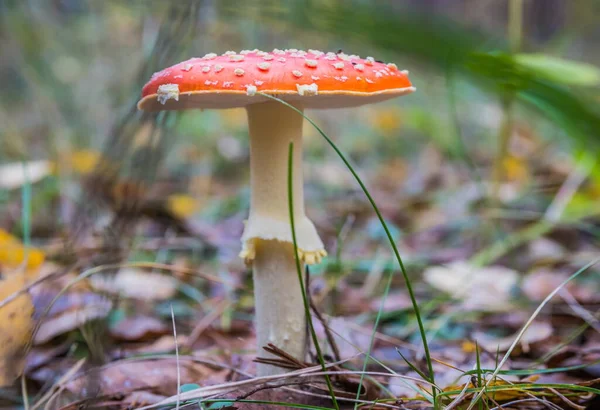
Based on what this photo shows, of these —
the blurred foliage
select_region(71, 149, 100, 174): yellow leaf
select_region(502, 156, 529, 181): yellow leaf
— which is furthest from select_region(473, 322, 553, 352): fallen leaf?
select_region(71, 149, 100, 174): yellow leaf

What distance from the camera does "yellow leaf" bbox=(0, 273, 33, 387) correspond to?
1304 millimetres

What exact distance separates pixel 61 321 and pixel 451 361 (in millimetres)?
1428

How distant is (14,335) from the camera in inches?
54.4

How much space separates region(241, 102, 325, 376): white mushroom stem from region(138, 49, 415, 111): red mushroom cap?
16 cm

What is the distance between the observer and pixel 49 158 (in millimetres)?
4355

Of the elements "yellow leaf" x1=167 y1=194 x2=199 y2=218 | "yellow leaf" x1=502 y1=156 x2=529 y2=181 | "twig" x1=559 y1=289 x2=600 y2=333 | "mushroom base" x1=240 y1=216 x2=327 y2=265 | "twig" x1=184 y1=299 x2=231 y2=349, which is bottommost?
"twig" x1=184 y1=299 x2=231 y2=349

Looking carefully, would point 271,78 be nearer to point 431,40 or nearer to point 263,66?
point 263,66

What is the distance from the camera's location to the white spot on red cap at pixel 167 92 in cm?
110

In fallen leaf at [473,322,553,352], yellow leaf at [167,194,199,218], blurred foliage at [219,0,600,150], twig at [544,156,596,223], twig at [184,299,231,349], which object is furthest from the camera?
yellow leaf at [167,194,199,218]

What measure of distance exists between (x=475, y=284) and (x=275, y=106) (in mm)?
1449

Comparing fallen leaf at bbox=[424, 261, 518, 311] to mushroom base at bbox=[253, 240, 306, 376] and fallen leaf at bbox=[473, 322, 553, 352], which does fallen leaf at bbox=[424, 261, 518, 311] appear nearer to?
fallen leaf at bbox=[473, 322, 553, 352]

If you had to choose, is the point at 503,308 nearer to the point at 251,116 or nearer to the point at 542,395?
the point at 542,395

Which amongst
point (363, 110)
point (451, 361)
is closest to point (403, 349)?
point (451, 361)

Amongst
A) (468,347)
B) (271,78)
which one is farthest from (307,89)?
(468,347)
